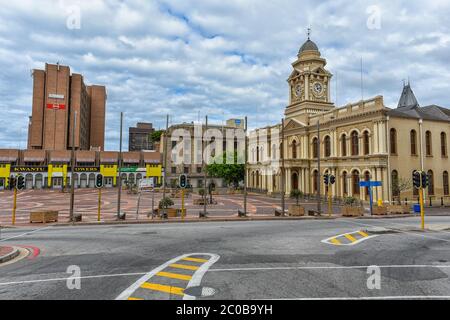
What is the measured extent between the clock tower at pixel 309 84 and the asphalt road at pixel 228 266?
36.7 meters

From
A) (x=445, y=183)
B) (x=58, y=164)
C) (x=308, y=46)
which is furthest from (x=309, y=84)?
(x=58, y=164)

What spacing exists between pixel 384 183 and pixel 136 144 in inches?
5235

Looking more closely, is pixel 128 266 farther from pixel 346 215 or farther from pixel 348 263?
pixel 346 215

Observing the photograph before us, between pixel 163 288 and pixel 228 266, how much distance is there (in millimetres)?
2546

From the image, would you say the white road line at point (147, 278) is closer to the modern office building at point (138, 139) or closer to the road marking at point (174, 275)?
the road marking at point (174, 275)

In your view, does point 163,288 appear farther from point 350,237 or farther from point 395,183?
point 395,183

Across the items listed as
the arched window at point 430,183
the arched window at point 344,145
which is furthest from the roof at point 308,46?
the arched window at point 430,183

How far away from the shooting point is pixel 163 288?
7023 millimetres

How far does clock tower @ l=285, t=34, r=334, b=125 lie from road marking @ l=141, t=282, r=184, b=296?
4432 centimetres

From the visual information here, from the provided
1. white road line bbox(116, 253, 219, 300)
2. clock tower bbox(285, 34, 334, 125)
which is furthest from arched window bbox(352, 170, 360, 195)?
white road line bbox(116, 253, 219, 300)

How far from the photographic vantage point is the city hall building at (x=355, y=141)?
35469 millimetres

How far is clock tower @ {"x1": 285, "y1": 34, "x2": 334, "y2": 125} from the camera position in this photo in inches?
1939

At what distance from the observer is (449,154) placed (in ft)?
129

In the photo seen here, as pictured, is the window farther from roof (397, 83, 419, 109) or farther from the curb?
the curb
